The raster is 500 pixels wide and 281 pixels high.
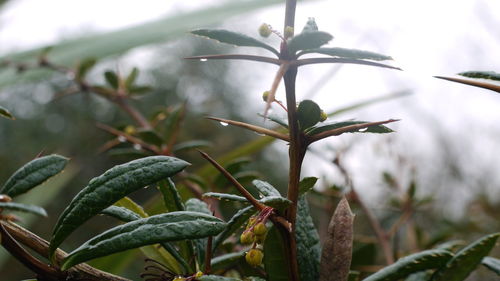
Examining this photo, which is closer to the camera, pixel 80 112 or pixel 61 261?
pixel 61 261

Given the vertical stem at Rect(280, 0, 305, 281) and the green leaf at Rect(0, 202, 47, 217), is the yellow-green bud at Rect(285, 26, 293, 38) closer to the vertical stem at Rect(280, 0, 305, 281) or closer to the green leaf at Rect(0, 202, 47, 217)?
the vertical stem at Rect(280, 0, 305, 281)

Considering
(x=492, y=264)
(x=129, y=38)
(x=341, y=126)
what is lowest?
(x=492, y=264)

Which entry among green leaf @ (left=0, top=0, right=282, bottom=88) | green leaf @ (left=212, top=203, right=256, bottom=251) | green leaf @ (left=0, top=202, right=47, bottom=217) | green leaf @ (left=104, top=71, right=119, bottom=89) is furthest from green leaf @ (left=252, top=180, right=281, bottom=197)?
green leaf @ (left=0, top=0, right=282, bottom=88)

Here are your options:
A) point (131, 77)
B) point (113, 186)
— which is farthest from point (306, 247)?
point (131, 77)

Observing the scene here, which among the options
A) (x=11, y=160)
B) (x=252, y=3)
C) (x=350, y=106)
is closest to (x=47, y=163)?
(x=350, y=106)

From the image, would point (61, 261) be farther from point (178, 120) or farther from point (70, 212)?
point (178, 120)

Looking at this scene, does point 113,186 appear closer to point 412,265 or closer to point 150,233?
point 150,233
